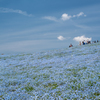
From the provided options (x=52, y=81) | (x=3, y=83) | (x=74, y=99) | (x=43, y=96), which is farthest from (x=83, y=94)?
(x=3, y=83)

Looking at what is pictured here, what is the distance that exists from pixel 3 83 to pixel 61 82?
481cm

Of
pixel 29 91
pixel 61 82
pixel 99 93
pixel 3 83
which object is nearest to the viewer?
pixel 99 93

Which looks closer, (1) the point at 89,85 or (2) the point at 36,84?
(1) the point at 89,85

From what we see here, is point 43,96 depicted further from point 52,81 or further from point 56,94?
point 52,81

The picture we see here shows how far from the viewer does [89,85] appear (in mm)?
8812

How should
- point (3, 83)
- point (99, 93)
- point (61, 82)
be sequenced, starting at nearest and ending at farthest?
point (99, 93), point (61, 82), point (3, 83)

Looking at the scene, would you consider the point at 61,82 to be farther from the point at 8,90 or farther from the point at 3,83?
the point at 3,83

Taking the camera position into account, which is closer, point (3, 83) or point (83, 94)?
point (83, 94)

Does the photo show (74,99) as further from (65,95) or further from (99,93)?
(99,93)

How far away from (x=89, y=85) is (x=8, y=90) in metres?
5.82

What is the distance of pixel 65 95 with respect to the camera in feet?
24.6

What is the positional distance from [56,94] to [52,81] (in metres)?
2.33

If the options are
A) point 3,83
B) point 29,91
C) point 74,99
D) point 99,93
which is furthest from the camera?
point 3,83

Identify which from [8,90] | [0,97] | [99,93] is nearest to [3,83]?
[8,90]
